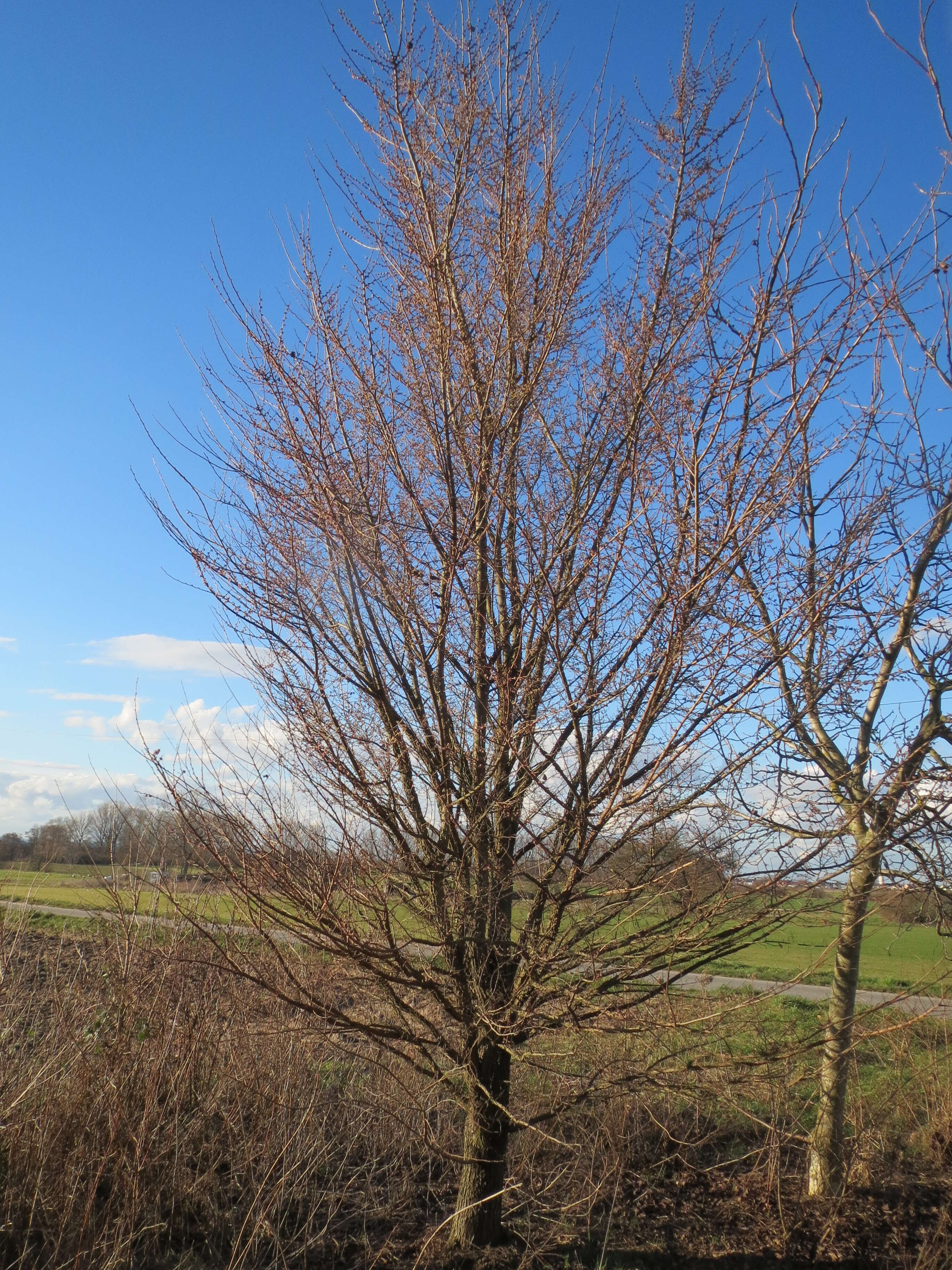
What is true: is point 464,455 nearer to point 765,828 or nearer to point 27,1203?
point 765,828

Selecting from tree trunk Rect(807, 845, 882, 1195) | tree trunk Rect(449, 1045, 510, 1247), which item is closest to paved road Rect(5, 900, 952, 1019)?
tree trunk Rect(807, 845, 882, 1195)

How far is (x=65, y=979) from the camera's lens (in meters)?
4.93

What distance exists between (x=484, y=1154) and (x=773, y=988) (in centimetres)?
149

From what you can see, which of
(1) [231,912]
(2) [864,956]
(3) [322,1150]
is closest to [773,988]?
(1) [231,912]

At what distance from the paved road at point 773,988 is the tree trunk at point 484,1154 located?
2.71 feet

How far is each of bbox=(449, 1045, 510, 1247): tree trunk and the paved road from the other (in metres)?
0.82

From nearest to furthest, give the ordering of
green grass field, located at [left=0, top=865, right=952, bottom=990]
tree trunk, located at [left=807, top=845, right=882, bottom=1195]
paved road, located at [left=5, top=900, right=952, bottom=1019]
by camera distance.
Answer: green grass field, located at [left=0, top=865, right=952, bottom=990] → paved road, located at [left=5, top=900, right=952, bottom=1019] → tree trunk, located at [left=807, top=845, right=882, bottom=1195]

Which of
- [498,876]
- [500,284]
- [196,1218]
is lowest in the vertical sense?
[196,1218]

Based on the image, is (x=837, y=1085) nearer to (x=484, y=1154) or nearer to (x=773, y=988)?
(x=773, y=988)

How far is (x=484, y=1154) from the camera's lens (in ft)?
12.3

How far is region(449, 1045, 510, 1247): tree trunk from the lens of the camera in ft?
12.0

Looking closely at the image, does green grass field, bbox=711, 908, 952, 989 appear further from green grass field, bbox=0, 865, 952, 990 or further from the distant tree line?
the distant tree line

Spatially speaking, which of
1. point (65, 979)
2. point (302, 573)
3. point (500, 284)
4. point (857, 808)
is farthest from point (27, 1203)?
point (500, 284)

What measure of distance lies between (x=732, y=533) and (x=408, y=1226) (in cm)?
419
